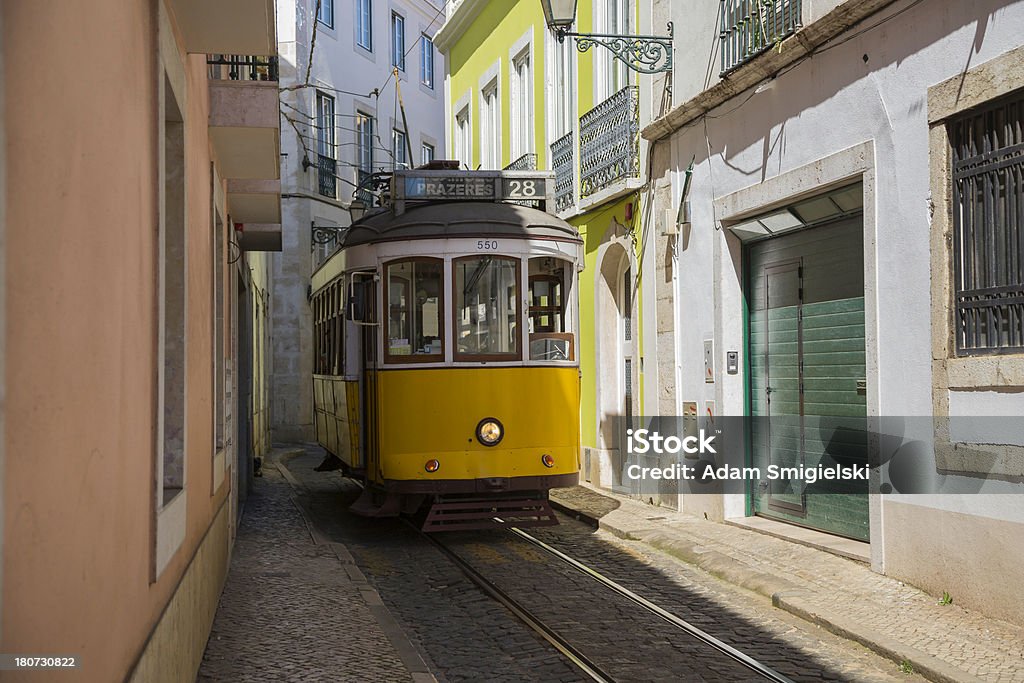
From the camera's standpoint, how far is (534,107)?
60.5 ft

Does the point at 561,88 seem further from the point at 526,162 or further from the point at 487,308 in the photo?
the point at 487,308

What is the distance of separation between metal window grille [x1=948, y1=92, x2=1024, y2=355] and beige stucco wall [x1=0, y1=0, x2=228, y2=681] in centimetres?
509

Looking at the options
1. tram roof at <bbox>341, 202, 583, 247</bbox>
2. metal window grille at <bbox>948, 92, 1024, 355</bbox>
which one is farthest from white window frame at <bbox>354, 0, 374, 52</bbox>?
metal window grille at <bbox>948, 92, 1024, 355</bbox>

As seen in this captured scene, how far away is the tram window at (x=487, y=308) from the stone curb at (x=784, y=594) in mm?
2181

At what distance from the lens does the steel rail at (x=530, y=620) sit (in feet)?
20.8

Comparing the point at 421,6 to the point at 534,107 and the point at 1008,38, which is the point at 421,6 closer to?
the point at 534,107

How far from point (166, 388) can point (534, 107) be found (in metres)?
13.6

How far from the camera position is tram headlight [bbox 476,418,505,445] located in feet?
33.5

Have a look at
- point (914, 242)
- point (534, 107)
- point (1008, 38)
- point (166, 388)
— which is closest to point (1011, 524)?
point (914, 242)

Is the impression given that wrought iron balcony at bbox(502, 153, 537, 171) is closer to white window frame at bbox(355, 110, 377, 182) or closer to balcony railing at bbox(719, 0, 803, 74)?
Result: balcony railing at bbox(719, 0, 803, 74)

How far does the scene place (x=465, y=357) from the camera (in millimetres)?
10297

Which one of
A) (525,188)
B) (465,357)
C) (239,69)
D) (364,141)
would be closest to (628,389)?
(525,188)

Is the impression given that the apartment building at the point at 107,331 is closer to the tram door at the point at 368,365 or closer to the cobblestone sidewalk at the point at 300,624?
the cobblestone sidewalk at the point at 300,624

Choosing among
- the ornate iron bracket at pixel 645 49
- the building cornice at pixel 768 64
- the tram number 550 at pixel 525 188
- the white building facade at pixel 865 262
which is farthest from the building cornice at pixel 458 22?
the tram number 550 at pixel 525 188
